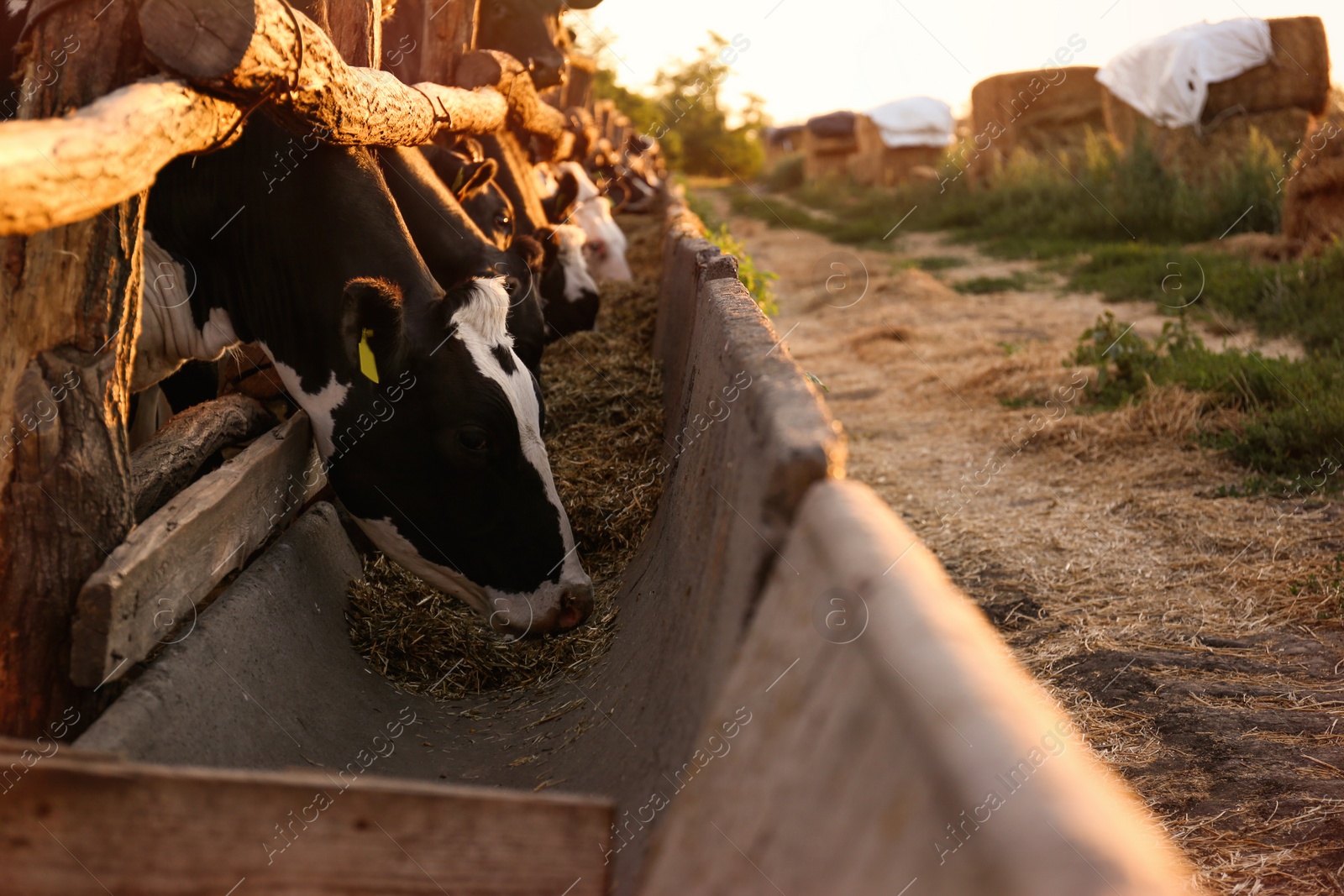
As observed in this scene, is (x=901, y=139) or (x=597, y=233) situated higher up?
(x=597, y=233)

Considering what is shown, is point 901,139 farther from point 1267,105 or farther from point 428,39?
point 428,39

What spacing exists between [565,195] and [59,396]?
556cm

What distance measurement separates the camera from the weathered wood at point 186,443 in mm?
2432

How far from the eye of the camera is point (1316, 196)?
8711 millimetres

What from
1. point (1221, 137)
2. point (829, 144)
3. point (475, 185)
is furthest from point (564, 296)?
point (829, 144)

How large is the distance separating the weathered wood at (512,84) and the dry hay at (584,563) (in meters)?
→ 1.62

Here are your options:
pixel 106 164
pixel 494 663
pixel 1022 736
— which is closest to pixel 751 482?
pixel 1022 736

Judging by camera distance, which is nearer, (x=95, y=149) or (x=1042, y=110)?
(x=95, y=149)

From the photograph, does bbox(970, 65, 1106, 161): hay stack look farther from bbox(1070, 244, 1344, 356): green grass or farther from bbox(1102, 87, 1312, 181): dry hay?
bbox(1070, 244, 1344, 356): green grass

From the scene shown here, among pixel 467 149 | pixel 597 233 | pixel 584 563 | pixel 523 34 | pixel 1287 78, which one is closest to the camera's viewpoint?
pixel 584 563

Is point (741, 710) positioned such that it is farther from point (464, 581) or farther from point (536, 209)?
point (536, 209)

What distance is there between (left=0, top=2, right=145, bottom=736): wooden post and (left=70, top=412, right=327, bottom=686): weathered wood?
0.06 m

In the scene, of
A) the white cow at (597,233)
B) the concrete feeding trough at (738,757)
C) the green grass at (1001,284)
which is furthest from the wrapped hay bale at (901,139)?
the concrete feeding trough at (738,757)

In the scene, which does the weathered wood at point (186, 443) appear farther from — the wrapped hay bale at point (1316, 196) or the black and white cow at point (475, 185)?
the wrapped hay bale at point (1316, 196)
